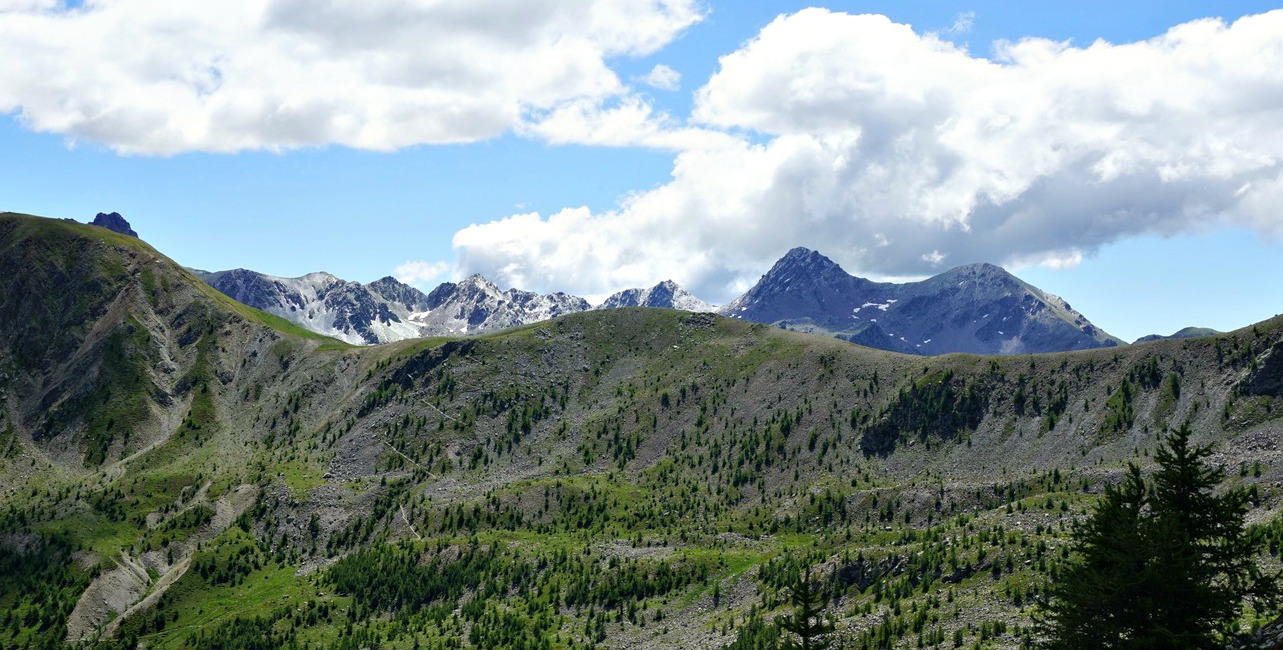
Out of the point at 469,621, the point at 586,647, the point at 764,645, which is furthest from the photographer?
the point at 469,621

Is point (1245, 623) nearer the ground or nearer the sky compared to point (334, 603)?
nearer the sky

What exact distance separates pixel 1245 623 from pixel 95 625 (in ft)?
628

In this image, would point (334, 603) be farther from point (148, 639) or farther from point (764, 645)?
point (764, 645)

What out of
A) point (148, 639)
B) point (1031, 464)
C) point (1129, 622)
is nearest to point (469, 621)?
point (148, 639)

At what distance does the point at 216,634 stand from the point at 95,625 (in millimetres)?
29528

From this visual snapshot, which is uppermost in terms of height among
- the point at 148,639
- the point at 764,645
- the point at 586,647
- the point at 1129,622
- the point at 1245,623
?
the point at 1129,622

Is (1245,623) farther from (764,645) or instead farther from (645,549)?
(645,549)

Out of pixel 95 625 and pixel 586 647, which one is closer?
pixel 586 647

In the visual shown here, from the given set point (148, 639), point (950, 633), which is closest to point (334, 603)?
point (148, 639)

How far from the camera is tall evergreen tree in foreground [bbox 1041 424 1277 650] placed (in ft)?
129

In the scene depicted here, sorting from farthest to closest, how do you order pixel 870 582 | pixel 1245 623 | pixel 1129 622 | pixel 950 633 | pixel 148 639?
1. pixel 148 639
2. pixel 870 582
3. pixel 950 633
4. pixel 1245 623
5. pixel 1129 622

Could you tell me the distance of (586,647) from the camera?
471 feet

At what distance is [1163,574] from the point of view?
39375 millimetres

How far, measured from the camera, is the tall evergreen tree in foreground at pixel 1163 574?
39.4 metres
